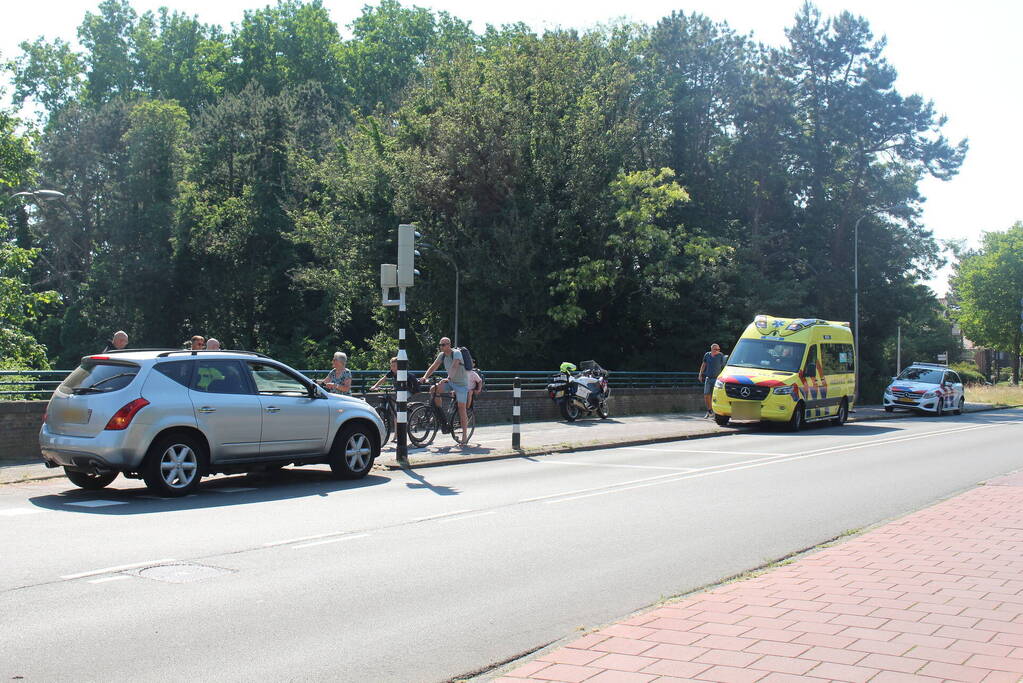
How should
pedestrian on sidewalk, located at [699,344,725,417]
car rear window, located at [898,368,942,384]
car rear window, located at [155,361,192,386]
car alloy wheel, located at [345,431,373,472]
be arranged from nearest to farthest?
car rear window, located at [155,361,192,386], car alloy wheel, located at [345,431,373,472], pedestrian on sidewalk, located at [699,344,725,417], car rear window, located at [898,368,942,384]

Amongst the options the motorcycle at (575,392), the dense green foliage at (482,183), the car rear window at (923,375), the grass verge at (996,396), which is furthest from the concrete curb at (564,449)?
the grass verge at (996,396)

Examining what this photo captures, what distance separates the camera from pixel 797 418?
23.0 metres

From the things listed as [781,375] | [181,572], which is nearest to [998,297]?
[781,375]

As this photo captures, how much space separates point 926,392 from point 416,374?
19299 millimetres

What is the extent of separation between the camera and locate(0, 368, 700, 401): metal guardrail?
15242mm

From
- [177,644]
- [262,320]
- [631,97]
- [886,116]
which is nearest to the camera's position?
[177,644]

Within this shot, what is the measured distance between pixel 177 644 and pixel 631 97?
39.4 m

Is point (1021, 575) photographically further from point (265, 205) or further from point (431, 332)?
point (265, 205)

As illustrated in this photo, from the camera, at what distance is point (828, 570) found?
6996 mm

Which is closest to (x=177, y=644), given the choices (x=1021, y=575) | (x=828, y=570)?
(x=828, y=570)

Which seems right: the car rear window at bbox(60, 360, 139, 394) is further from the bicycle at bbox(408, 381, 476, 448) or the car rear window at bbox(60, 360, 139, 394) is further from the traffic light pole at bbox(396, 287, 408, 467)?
the bicycle at bbox(408, 381, 476, 448)

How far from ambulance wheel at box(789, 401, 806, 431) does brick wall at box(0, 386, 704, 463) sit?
18.4 feet

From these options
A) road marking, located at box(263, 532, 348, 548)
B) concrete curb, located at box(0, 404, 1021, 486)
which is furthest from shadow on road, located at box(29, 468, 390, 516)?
road marking, located at box(263, 532, 348, 548)

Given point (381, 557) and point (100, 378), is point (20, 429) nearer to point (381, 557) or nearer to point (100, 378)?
point (100, 378)
